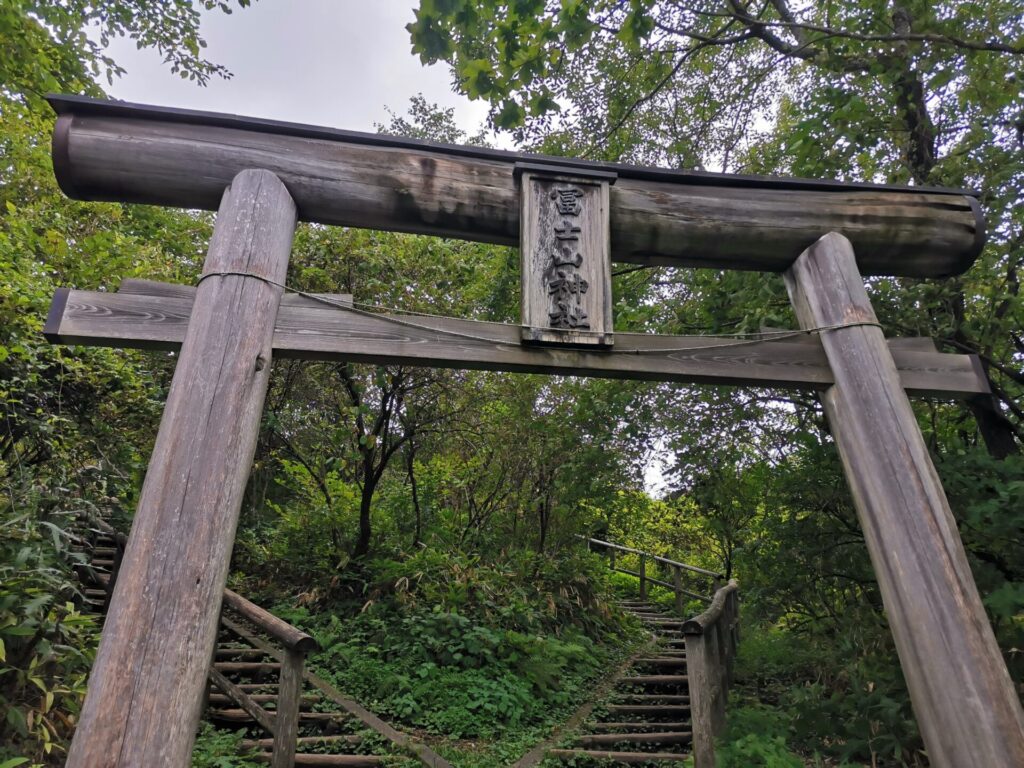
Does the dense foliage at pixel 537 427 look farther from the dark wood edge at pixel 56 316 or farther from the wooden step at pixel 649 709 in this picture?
the dark wood edge at pixel 56 316

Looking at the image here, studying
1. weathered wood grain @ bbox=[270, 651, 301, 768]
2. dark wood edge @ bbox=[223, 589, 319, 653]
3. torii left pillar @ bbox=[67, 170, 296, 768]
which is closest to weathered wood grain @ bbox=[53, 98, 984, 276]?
torii left pillar @ bbox=[67, 170, 296, 768]

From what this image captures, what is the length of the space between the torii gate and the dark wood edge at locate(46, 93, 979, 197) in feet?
0.03

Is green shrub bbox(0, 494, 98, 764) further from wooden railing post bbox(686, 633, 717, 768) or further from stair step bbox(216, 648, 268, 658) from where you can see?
wooden railing post bbox(686, 633, 717, 768)

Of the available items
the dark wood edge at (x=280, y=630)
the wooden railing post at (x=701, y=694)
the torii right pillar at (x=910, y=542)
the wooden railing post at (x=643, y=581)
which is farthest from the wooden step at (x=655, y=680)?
the torii right pillar at (x=910, y=542)

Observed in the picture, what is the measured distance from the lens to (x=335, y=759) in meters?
4.02

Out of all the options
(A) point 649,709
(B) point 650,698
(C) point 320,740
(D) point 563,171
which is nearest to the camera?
(D) point 563,171

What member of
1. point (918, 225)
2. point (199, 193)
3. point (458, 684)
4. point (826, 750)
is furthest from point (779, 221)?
point (458, 684)

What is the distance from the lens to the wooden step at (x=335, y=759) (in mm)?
3947

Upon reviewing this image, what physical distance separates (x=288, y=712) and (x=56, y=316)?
275 cm

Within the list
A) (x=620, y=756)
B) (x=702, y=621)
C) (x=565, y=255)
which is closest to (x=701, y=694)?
(x=702, y=621)

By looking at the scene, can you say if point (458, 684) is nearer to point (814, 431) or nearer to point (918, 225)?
point (814, 431)

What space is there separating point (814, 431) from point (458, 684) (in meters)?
4.31

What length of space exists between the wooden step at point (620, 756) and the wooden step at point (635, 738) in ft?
0.61

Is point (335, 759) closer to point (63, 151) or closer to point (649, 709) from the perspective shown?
point (649, 709)
